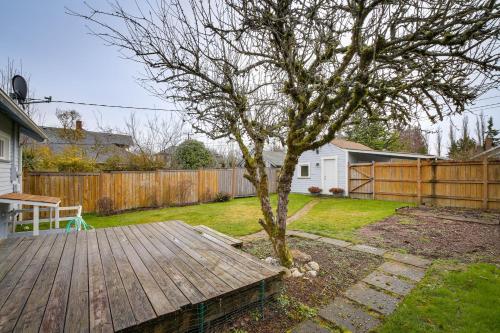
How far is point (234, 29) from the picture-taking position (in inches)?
107

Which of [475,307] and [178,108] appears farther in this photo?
[178,108]

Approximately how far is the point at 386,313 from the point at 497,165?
366 inches

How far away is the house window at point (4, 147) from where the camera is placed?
5.26m

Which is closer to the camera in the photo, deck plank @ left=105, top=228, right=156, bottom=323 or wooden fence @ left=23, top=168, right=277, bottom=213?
deck plank @ left=105, top=228, right=156, bottom=323

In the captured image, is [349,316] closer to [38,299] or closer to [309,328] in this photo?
[309,328]

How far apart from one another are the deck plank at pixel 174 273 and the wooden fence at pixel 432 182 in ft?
36.0

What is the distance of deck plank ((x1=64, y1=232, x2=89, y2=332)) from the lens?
5.15 feet

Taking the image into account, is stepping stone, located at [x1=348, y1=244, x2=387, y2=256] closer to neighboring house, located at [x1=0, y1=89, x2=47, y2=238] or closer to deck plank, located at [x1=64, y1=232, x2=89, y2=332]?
deck plank, located at [x1=64, y1=232, x2=89, y2=332]

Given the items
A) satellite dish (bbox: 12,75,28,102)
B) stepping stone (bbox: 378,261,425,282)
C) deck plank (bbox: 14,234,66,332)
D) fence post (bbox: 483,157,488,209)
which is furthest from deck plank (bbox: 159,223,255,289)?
fence post (bbox: 483,157,488,209)

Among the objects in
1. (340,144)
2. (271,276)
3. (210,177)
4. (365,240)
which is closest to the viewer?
(271,276)

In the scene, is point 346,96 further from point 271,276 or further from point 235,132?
point 271,276

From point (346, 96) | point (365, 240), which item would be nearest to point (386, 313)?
point (346, 96)

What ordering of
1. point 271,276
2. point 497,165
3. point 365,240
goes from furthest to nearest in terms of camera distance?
point 497,165 < point 365,240 < point 271,276

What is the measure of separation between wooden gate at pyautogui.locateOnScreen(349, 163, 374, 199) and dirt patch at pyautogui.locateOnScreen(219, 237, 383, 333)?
8.73 meters
